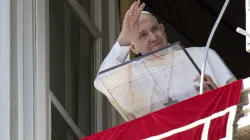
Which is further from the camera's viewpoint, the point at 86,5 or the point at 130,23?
the point at 86,5

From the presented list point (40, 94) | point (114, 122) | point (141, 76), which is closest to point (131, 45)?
point (141, 76)

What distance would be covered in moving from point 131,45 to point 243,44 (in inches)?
89.3

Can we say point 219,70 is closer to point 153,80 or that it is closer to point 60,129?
point 153,80

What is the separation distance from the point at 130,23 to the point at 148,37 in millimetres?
161

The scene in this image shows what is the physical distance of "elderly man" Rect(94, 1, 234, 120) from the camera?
444 cm

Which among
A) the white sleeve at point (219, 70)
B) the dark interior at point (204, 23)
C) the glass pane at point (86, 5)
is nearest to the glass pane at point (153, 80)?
the white sleeve at point (219, 70)

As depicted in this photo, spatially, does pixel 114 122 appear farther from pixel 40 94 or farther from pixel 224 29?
pixel 224 29

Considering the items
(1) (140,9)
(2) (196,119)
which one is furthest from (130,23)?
(2) (196,119)

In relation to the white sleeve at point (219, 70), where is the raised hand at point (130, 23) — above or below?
above

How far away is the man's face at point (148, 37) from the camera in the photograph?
4.66m

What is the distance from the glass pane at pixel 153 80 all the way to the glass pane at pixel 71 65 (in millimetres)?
956

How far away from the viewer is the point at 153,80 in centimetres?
442

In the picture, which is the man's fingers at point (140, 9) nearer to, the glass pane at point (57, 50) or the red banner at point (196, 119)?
the red banner at point (196, 119)

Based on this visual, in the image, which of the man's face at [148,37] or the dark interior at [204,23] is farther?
the dark interior at [204,23]
